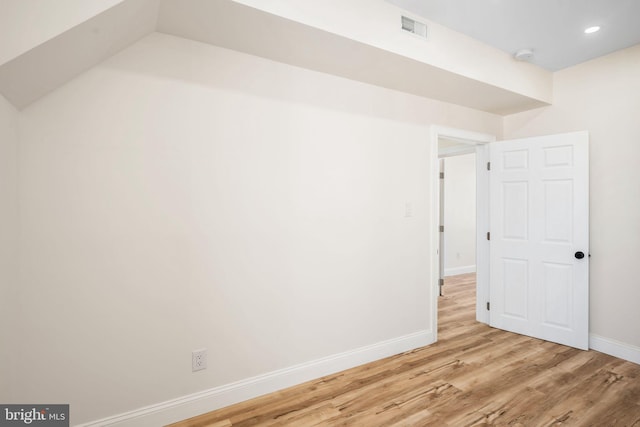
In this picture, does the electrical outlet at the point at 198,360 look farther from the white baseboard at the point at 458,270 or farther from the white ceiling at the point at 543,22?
the white baseboard at the point at 458,270

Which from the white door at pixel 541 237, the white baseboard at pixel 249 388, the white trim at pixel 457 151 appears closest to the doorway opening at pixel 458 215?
the white trim at pixel 457 151

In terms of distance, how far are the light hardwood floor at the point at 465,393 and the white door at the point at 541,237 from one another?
0.32 meters

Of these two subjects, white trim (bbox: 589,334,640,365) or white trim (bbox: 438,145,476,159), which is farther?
white trim (bbox: 438,145,476,159)

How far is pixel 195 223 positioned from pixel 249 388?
122 centimetres

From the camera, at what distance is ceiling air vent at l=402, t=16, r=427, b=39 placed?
92.1 inches

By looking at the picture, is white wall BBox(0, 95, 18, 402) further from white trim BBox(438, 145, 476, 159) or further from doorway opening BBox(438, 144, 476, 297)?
doorway opening BBox(438, 144, 476, 297)

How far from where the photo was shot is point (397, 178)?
3.00 metres

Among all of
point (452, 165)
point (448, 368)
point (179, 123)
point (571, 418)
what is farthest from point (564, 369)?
point (452, 165)

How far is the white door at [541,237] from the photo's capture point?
121 inches

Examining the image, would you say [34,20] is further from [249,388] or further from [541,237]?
[541,237]

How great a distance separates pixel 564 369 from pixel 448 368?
0.96 m

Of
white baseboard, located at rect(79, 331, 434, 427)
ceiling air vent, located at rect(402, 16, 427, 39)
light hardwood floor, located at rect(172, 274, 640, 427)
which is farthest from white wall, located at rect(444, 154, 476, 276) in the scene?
ceiling air vent, located at rect(402, 16, 427, 39)

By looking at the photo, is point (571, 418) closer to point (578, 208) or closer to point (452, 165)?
point (578, 208)

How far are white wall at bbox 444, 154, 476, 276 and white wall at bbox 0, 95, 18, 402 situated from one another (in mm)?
6369
